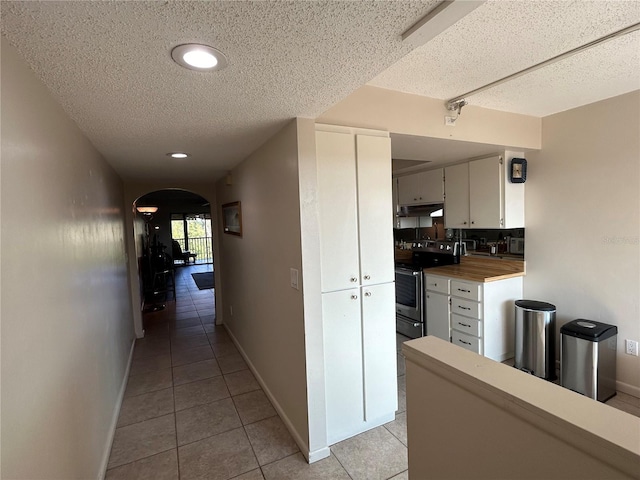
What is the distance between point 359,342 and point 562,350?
71.2 inches

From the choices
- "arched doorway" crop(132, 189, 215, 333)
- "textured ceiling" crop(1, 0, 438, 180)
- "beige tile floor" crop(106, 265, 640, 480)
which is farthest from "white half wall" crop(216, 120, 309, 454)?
Result: "arched doorway" crop(132, 189, 215, 333)

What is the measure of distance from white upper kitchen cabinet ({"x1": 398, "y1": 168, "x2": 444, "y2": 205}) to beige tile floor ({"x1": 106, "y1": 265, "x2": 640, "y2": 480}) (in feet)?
6.36

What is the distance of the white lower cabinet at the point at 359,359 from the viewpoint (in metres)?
2.03

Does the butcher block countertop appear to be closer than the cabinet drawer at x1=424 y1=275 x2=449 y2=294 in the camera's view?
Yes

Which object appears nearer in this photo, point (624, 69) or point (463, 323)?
point (624, 69)

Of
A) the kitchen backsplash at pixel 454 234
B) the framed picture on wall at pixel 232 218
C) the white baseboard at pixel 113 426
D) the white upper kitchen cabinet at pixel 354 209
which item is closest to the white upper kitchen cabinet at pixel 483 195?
the kitchen backsplash at pixel 454 234

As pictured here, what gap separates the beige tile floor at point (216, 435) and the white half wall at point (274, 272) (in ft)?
0.53

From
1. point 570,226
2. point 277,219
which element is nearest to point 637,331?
point 570,226

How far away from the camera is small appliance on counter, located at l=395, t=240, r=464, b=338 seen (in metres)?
3.57

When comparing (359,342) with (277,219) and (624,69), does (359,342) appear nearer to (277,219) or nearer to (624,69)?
(277,219)

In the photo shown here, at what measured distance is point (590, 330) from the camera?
8.00 feet

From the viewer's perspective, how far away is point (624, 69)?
6.55ft

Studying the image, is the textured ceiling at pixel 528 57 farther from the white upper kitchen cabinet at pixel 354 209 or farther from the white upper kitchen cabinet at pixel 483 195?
the white upper kitchen cabinet at pixel 483 195

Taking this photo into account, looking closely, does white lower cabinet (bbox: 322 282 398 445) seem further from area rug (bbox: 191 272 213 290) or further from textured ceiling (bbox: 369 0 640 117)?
area rug (bbox: 191 272 213 290)
